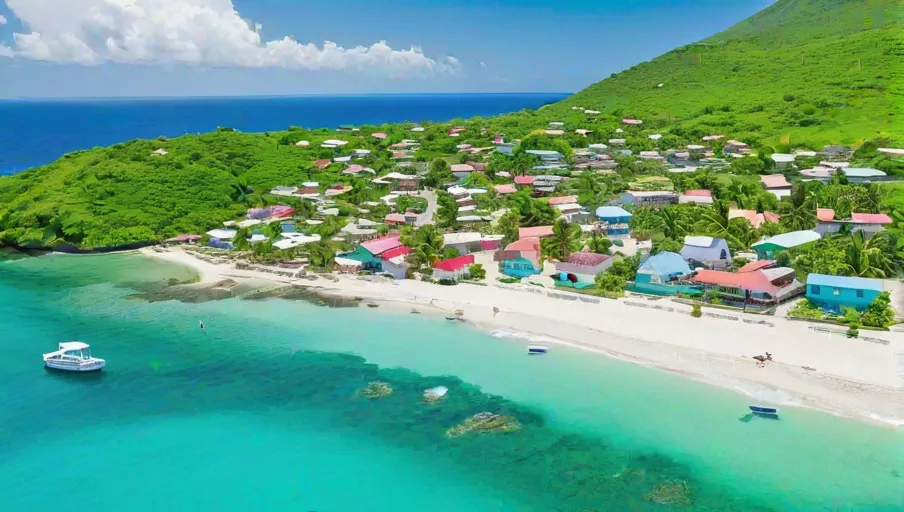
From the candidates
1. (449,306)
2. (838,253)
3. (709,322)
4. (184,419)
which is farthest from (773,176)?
(184,419)

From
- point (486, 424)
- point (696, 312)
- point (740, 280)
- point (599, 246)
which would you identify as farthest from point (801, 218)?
point (486, 424)

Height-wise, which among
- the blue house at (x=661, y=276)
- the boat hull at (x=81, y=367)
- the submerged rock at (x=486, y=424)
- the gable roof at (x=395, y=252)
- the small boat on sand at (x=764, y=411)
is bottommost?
the boat hull at (x=81, y=367)

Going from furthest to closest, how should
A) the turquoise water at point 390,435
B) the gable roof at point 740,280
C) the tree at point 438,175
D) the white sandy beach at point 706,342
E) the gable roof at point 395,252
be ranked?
the tree at point 438,175, the gable roof at point 395,252, the gable roof at point 740,280, the white sandy beach at point 706,342, the turquoise water at point 390,435

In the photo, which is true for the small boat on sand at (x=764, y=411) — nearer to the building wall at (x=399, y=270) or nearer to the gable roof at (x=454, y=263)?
the gable roof at (x=454, y=263)

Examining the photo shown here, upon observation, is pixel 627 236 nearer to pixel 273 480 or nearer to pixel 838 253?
pixel 838 253

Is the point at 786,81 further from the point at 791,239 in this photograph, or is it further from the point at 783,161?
the point at 791,239

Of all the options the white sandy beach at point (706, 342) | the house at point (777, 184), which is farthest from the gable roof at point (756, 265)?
the house at point (777, 184)

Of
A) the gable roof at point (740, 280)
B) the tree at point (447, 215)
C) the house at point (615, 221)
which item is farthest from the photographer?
the tree at point (447, 215)

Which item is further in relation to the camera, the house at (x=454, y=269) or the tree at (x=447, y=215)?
the tree at (x=447, y=215)
